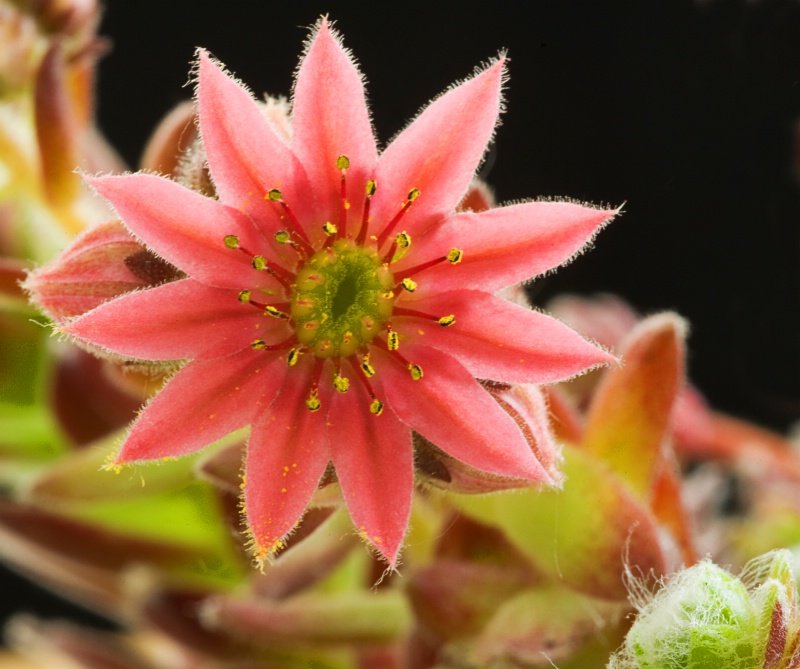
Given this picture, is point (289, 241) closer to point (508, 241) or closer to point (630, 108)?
point (508, 241)

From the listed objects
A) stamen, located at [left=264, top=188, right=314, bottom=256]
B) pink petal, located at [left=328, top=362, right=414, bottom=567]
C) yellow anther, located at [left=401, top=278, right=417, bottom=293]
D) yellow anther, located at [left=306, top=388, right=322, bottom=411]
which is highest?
stamen, located at [left=264, top=188, right=314, bottom=256]

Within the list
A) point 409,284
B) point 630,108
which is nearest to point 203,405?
point 409,284

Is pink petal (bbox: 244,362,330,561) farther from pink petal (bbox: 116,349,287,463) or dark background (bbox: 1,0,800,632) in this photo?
dark background (bbox: 1,0,800,632)

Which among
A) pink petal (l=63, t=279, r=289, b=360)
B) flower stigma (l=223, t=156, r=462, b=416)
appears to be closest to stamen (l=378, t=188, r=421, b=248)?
flower stigma (l=223, t=156, r=462, b=416)

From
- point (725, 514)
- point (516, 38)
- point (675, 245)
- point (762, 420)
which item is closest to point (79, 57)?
point (516, 38)

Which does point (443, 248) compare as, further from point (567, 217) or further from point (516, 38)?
point (516, 38)

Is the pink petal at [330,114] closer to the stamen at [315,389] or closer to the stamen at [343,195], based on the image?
the stamen at [343,195]

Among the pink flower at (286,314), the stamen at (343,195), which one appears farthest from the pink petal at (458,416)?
the stamen at (343,195)
